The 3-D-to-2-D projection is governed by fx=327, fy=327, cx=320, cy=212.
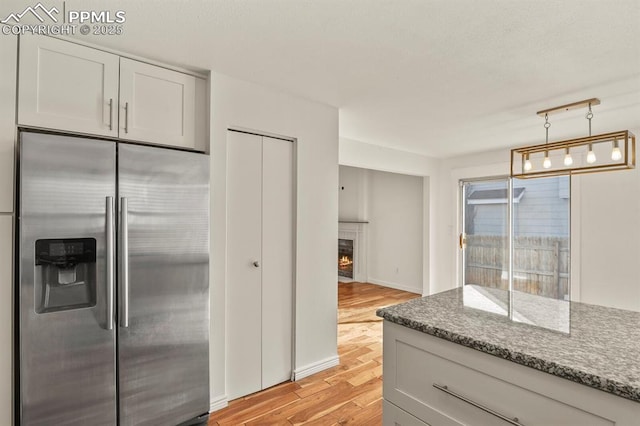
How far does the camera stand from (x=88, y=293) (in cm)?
173

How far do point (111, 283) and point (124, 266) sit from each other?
0.10 m

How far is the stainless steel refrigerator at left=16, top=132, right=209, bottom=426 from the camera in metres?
1.58

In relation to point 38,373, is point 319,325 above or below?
below

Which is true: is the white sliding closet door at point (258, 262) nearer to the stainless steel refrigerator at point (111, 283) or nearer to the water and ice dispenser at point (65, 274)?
the stainless steel refrigerator at point (111, 283)

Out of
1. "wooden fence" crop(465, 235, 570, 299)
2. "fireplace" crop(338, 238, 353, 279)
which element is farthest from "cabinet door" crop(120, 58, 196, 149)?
"fireplace" crop(338, 238, 353, 279)

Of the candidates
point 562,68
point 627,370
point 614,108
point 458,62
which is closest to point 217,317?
point 627,370

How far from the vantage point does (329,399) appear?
2.46 m

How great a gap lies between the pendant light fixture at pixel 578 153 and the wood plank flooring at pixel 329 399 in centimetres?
209

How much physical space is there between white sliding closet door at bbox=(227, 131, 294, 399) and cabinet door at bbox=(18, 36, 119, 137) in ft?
2.56

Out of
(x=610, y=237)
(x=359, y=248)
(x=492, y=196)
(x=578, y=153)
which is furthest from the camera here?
(x=359, y=248)

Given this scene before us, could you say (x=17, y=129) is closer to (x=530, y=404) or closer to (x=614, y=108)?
(x=530, y=404)

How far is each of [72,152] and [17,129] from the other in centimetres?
36

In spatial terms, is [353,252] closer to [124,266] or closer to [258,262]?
[258,262]

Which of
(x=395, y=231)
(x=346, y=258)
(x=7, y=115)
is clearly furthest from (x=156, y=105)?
(x=346, y=258)
